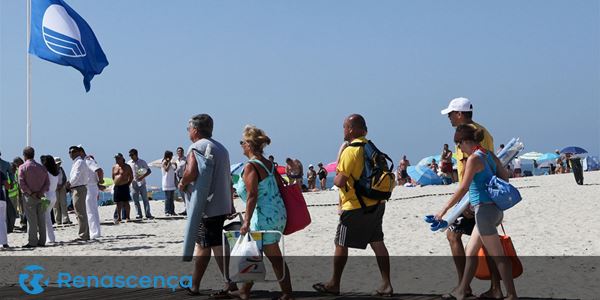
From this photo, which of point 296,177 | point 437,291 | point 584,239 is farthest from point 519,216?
point 296,177

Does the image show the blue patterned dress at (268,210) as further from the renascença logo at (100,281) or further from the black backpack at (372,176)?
the renascença logo at (100,281)

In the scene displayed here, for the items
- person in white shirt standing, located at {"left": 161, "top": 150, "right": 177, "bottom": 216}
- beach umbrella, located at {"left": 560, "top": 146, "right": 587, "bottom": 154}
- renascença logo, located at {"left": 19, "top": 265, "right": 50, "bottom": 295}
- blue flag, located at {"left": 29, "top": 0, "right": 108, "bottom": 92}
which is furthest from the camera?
beach umbrella, located at {"left": 560, "top": 146, "right": 587, "bottom": 154}

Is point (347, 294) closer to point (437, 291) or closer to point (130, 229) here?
point (437, 291)

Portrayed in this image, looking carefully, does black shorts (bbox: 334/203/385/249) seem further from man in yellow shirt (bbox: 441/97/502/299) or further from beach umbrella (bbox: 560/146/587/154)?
beach umbrella (bbox: 560/146/587/154)

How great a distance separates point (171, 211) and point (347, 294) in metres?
13.1

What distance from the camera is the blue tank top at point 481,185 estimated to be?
6289mm

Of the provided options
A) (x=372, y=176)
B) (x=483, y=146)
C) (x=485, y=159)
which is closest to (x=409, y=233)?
(x=372, y=176)

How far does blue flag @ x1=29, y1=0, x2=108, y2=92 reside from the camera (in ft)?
53.9

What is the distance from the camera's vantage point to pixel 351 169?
688 centimetres

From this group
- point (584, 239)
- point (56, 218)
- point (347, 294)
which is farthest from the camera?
point (56, 218)

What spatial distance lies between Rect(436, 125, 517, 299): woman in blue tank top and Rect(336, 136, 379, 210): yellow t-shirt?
0.85 metres

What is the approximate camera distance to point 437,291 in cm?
760

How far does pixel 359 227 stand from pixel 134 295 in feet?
7.83

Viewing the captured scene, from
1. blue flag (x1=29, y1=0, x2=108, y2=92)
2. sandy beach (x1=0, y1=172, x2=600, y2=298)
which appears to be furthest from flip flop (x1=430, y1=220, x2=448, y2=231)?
blue flag (x1=29, y1=0, x2=108, y2=92)
